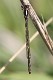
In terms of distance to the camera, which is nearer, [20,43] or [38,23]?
[38,23]

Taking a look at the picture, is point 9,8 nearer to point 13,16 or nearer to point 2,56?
point 13,16

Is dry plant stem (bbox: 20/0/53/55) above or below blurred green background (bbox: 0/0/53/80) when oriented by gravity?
above

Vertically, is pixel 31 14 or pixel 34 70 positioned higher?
pixel 31 14

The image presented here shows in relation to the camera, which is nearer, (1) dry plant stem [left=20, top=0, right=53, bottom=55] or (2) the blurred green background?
(1) dry plant stem [left=20, top=0, right=53, bottom=55]

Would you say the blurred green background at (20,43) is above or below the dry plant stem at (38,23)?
below

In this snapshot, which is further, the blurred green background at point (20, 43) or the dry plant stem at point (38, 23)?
the blurred green background at point (20, 43)

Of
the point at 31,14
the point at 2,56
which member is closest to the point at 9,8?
the point at 2,56

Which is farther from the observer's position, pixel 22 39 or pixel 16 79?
pixel 22 39

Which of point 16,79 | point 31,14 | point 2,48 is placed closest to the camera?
point 31,14
